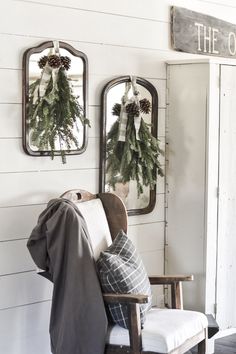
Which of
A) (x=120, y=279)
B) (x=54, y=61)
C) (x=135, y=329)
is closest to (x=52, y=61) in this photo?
(x=54, y=61)

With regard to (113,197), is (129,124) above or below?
above

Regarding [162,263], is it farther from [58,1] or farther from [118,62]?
[58,1]

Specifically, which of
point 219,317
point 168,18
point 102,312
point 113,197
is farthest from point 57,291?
point 168,18

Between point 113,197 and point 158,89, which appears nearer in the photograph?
point 113,197

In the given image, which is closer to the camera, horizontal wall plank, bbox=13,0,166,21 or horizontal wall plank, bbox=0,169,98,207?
horizontal wall plank, bbox=0,169,98,207

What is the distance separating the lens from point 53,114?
10.1 ft

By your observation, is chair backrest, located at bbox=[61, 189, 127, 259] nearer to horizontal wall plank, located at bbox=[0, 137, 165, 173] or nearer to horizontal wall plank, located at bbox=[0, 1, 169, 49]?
horizontal wall plank, located at bbox=[0, 137, 165, 173]

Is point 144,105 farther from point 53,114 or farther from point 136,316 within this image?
point 136,316

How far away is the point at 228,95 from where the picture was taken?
361cm

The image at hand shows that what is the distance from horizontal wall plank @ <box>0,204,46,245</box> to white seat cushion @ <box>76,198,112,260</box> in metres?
0.26

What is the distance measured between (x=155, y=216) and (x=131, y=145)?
0.55 meters

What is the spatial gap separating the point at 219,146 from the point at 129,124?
1.85 ft

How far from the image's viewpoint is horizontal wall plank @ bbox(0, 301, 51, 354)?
306cm

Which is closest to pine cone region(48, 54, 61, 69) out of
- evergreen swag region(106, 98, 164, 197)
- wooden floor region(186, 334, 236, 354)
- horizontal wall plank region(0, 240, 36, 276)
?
evergreen swag region(106, 98, 164, 197)
